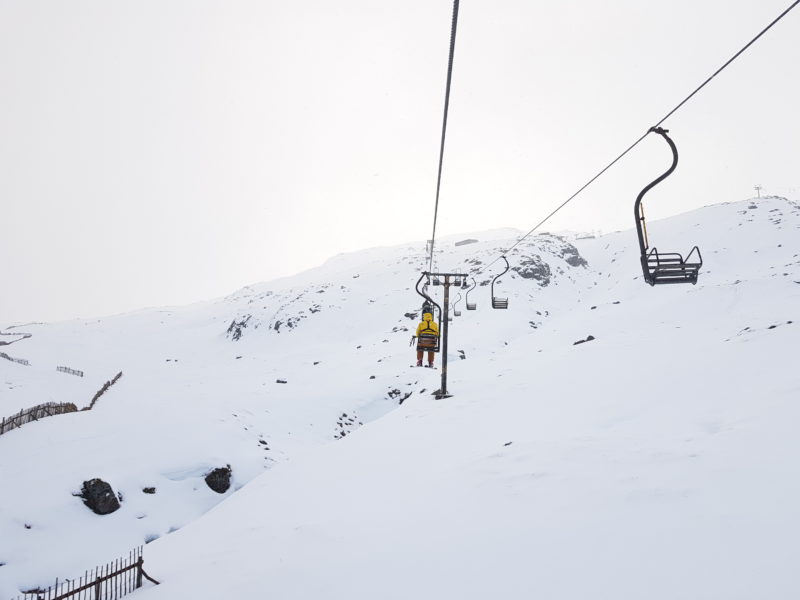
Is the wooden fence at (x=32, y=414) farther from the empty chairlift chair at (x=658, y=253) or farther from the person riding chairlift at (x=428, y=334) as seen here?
the empty chairlift chair at (x=658, y=253)

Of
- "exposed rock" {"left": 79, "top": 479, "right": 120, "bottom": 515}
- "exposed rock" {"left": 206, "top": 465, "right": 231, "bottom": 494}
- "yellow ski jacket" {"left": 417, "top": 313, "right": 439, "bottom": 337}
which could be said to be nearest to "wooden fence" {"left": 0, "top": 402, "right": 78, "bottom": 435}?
"exposed rock" {"left": 79, "top": 479, "right": 120, "bottom": 515}

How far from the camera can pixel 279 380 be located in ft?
92.1

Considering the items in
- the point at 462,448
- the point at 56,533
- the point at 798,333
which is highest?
the point at 798,333

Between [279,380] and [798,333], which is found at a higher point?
[798,333]

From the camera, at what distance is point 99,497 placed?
508 inches

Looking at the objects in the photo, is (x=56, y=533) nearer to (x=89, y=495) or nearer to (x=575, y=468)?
(x=89, y=495)

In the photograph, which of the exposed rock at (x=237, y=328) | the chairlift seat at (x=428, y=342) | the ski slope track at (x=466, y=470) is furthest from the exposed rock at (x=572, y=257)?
the chairlift seat at (x=428, y=342)

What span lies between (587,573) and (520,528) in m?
1.25

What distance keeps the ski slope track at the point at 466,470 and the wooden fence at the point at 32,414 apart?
0.91m

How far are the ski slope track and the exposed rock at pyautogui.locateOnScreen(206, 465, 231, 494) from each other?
254 mm

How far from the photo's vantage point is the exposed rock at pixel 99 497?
12781 mm

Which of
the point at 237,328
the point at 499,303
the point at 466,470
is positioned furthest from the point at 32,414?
the point at 237,328

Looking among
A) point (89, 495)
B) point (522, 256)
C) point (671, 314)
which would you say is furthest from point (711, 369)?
point (522, 256)

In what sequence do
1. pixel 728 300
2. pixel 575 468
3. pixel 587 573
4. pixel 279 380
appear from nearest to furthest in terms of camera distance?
1. pixel 587 573
2. pixel 575 468
3. pixel 728 300
4. pixel 279 380
